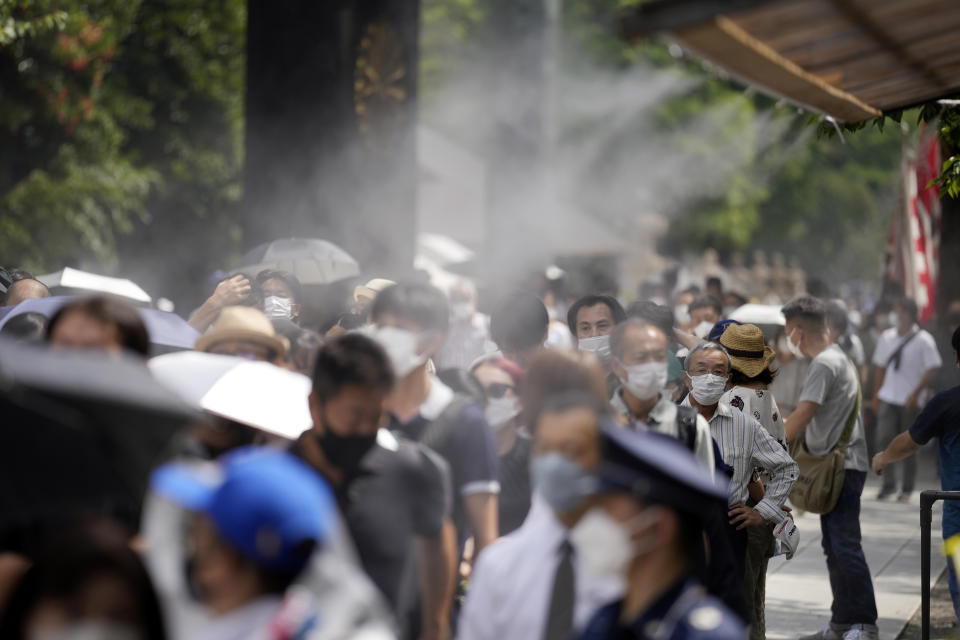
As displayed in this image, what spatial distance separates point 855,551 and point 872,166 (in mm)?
52525

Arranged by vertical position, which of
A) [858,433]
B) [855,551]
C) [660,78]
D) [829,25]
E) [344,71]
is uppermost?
[660,78]

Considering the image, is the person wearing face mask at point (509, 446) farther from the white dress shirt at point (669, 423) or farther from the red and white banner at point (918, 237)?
the red and white banner at point (918, 237)

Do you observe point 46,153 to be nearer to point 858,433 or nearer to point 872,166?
point 858,433

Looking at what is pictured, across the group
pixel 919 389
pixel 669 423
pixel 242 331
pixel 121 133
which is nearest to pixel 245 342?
pixel 242 331

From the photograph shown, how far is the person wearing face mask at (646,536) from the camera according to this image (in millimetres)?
2906

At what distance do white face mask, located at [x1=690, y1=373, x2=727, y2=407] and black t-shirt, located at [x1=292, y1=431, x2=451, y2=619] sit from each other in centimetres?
213

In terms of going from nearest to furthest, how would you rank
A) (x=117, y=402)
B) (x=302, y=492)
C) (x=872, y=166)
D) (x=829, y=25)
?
(x=302, y=492) → (x=117, y=402) → (x=829, y=25) → (x=872, y=166)

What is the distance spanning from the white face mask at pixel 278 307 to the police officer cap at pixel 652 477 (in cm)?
463

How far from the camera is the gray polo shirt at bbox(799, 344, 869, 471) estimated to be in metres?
7.81

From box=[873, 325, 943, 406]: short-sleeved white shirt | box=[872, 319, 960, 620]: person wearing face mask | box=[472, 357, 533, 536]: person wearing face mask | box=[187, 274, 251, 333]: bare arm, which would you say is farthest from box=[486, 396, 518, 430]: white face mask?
box=[873, 325, 943, 406]: short-sleeved white shirt

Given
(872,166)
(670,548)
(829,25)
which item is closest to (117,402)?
(670,548)

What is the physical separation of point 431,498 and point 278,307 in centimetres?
371

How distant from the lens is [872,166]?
57750mm

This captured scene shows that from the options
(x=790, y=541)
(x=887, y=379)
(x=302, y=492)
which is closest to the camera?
(x=302, y=492)
